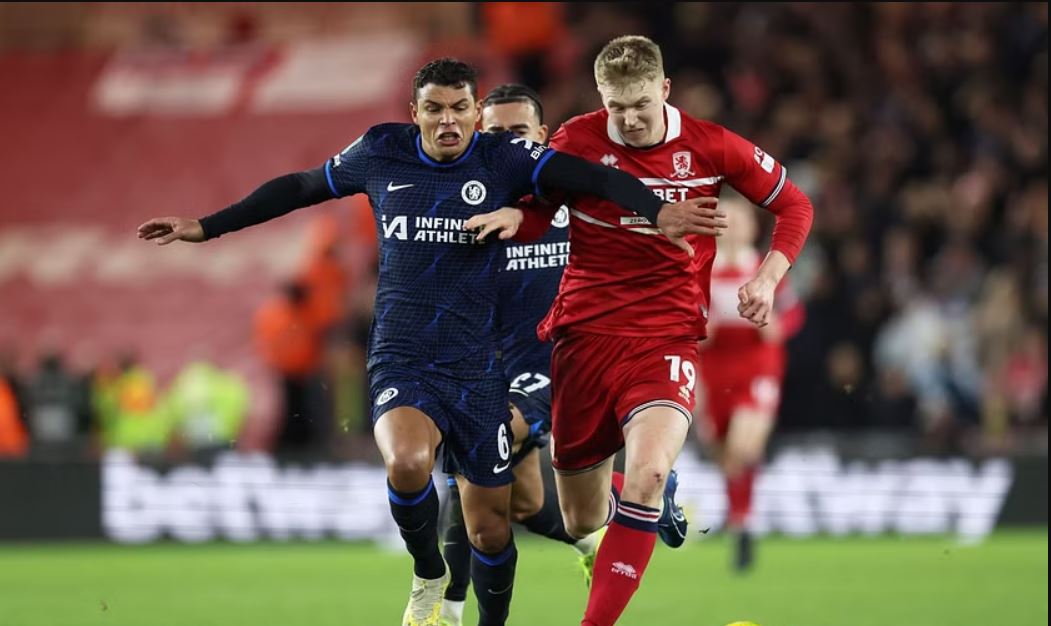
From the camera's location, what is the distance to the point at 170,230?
750cm

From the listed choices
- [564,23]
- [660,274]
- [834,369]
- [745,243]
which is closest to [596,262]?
[660,274]

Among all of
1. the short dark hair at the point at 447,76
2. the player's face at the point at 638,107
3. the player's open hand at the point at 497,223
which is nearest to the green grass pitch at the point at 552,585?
the player's open hand at the point at 497,223

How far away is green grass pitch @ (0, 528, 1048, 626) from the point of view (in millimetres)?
9656

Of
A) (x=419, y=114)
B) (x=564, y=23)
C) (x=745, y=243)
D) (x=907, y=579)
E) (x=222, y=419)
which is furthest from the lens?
(x=564, y=23)

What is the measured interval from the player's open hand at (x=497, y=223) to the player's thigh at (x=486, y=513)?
1.07 m

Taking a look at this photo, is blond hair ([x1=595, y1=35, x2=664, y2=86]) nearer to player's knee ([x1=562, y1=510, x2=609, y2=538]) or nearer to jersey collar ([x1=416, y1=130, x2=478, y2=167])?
jersey collar ([x1=416, y1=130, x2=478, y2=167])

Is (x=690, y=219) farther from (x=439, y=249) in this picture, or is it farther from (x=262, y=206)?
(x=262, y=206)

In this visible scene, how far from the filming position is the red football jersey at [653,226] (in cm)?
759

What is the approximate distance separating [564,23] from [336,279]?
458 cm

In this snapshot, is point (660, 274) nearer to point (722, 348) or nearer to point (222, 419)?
point (722, 348)

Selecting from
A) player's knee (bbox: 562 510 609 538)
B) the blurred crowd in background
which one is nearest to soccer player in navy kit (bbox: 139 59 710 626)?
player's knee (bbox: 562 510 609 538)

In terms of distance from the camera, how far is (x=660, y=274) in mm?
7625

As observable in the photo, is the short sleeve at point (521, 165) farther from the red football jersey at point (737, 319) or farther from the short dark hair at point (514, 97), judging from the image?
the red football jersey at point (737, 319)

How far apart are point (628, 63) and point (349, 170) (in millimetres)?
1290
